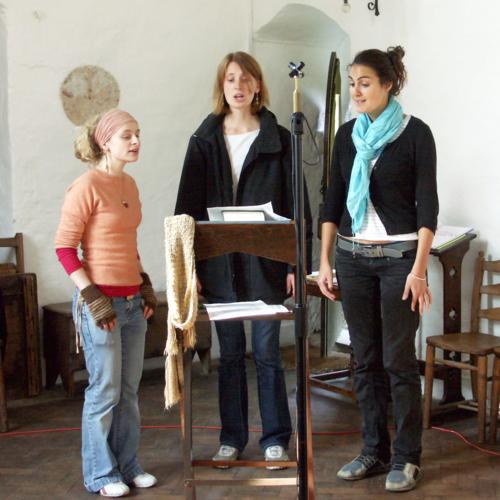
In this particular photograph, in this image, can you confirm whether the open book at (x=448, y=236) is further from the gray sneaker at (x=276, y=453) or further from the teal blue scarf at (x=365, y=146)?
the gray sneaker at (x=276, y=453)

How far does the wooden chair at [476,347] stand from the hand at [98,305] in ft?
5.73

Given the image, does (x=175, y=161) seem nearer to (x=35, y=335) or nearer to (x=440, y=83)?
(x=35, y=335)

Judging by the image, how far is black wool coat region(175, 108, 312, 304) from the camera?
3.40 m

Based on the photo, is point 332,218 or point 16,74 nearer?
point 332,218

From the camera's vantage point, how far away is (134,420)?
11.0 ft

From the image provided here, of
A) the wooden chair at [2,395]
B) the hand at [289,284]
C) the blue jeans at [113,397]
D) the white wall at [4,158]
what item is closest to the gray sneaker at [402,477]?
the hand at [289,284]

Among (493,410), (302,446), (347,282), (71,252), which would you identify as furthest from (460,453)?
(71,252)

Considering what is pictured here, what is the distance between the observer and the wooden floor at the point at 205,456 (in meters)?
3.32

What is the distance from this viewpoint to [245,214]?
2.70 m

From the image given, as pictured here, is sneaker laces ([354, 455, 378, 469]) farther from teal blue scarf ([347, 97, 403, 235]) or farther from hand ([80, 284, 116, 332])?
hand ([80, 284, 116, 332])

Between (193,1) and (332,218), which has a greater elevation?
(193,1)

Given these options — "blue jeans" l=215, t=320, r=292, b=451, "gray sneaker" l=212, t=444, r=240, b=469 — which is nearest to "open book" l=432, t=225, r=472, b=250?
"blue jeans" l=215, t=320, r=292, b=451

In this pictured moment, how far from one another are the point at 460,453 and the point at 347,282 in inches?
42.6

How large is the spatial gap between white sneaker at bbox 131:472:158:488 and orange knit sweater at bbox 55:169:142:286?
821mm
